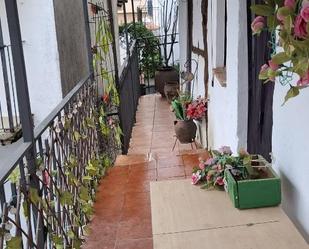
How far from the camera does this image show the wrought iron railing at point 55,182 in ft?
4.46

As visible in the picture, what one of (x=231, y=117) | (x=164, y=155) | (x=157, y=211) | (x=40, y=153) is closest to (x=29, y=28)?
(x=164, y=155)

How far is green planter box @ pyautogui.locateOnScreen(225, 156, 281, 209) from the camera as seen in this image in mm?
1531

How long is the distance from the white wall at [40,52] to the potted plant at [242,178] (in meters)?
2.39

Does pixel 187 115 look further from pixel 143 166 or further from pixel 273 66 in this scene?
pixel 273 66

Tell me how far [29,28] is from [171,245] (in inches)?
119

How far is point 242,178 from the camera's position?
5.34ft

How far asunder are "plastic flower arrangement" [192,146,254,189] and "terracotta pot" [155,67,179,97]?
606 centimetres

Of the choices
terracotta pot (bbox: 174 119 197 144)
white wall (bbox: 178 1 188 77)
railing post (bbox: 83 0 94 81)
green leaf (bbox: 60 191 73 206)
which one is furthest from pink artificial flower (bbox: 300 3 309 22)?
white wall (bbox: 178 1 188 77)

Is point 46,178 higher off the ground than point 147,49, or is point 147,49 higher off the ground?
point 147,49

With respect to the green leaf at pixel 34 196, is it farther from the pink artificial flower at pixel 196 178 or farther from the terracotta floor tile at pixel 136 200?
the terracotta floor tile at pixel 136 200

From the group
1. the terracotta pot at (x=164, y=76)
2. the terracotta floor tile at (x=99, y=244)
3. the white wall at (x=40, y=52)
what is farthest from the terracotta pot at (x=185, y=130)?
the terracotta pot at (x=164, y=76)

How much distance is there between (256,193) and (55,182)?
0.88 meters

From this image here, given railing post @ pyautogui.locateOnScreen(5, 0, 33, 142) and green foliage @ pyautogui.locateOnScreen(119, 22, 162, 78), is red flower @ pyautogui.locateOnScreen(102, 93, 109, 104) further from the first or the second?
green foliage @ pyautogui.locateOnScreen(119, 22, 162, 78)

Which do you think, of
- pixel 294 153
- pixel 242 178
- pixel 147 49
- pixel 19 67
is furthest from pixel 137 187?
pixel 147 49
